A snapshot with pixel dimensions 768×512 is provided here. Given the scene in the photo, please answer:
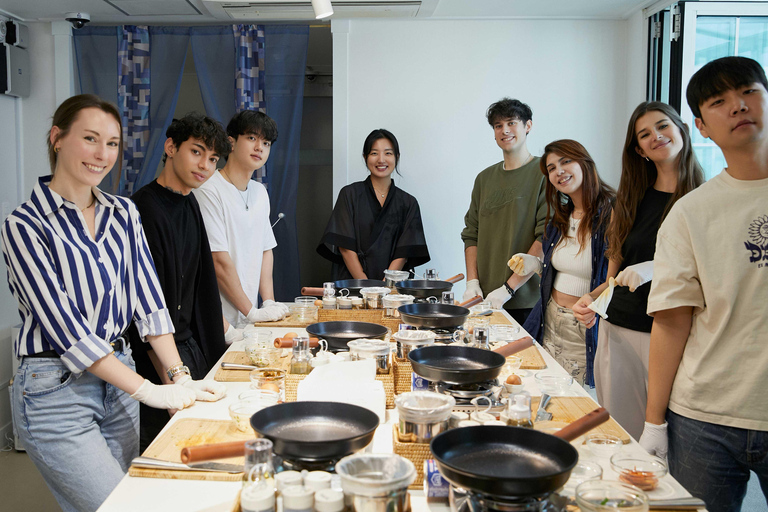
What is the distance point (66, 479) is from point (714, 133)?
6.17 feet

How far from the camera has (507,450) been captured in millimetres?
1059

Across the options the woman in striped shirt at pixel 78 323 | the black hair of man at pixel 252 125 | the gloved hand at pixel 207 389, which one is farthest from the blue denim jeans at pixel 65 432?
the black hair of man at pixel 252 125

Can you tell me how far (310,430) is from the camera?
116 centimetres

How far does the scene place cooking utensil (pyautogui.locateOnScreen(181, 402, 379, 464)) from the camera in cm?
98

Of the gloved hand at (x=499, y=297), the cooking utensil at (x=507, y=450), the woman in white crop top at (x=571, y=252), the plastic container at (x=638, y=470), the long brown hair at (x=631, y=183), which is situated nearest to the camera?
the cooking utensil at (x=507, y=450)

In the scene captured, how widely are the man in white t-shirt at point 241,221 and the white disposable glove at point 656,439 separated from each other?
61.4 inches

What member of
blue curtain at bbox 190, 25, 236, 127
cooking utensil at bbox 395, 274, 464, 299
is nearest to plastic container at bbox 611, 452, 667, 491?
cooking utensil at bbox 395, 274, 464, 299

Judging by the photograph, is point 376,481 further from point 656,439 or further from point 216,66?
point 216,66

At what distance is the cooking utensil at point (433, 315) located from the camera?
1.93m

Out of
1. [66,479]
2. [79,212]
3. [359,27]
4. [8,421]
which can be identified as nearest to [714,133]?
[79,212]

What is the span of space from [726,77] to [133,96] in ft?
12.9

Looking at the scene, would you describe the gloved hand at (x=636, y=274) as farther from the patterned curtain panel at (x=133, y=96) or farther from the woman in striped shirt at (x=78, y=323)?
the patterned curtain panel at (x=133, y=96)

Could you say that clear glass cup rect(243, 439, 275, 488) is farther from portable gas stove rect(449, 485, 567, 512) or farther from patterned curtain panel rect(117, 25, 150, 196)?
patterned curtain panel rect(117, 25, 150, 196)

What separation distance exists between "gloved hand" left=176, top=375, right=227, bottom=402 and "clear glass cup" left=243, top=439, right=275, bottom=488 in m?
0.68
